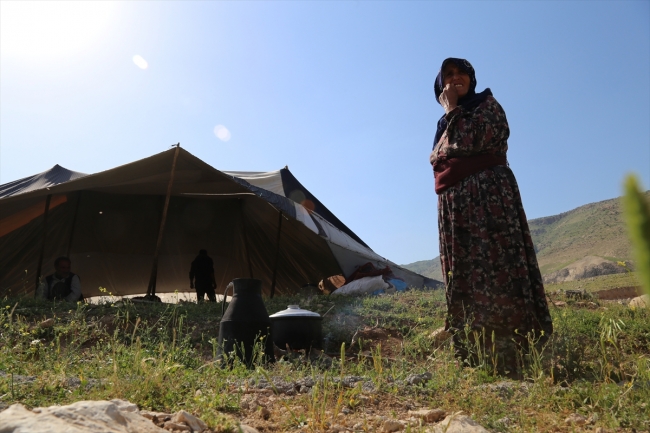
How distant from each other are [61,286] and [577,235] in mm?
40132

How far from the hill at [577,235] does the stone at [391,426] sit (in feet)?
88.9

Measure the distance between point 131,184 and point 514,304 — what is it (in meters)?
6.58

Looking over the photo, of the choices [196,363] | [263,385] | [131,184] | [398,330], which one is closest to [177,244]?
[131,184]

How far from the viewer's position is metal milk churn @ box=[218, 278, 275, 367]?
11.7 feet

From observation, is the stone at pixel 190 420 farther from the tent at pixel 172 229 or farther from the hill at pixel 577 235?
the hill at pixel 577 235

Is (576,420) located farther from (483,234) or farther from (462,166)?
(462,166)

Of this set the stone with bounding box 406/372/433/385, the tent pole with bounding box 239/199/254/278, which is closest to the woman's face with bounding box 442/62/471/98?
the stone with bounding box 406/372/433/385

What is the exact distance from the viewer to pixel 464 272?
124 inches

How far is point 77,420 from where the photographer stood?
143 centimetres

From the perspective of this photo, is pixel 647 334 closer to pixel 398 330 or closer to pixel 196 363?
pixel 398 330

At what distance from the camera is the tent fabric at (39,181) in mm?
7512

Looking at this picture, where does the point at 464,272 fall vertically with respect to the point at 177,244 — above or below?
below

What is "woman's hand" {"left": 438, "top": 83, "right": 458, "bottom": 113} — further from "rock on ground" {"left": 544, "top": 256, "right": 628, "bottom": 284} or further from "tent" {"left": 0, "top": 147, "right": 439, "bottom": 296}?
"rock on ground" {"left": 544, "top": 256, "right": 628, "bottom": 284}

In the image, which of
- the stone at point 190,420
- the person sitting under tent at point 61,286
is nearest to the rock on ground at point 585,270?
the person sitting under tent at point 61,286
